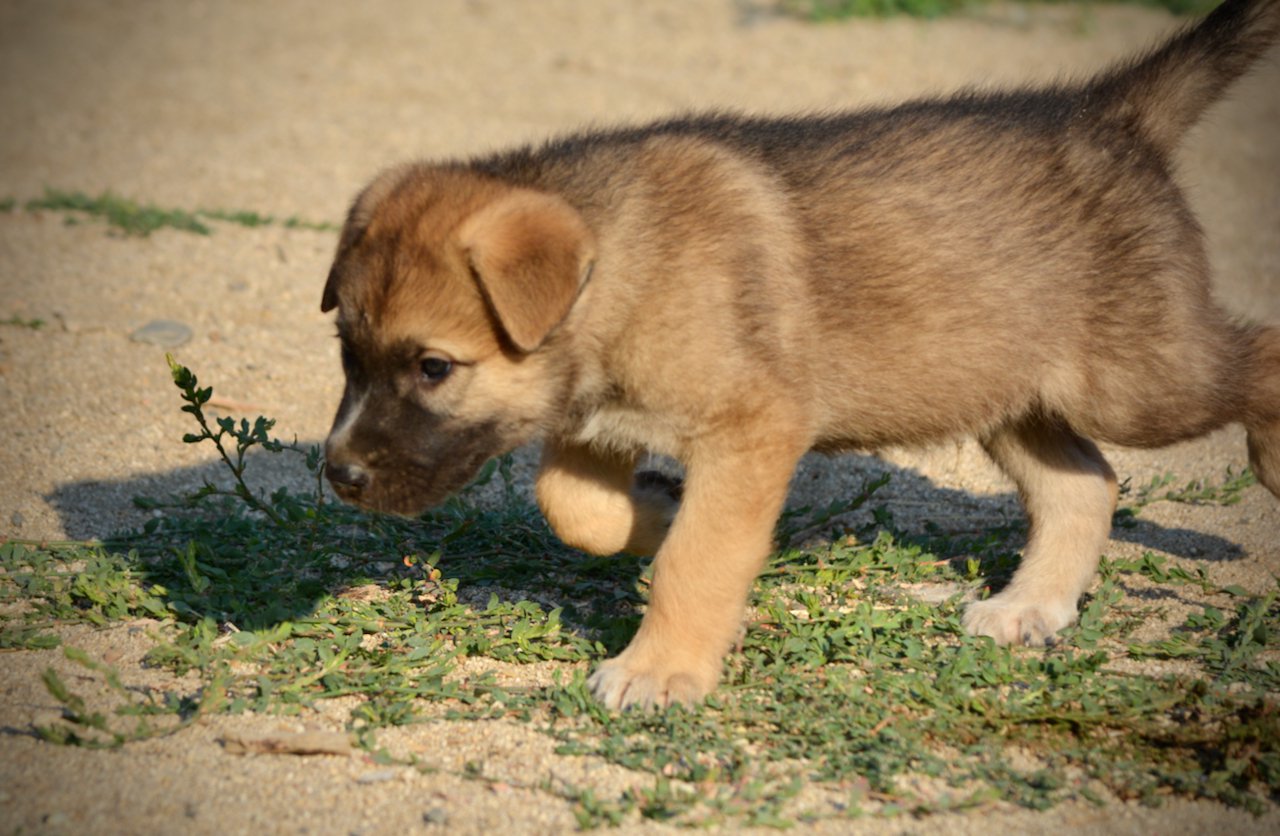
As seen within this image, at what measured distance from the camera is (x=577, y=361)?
359cm

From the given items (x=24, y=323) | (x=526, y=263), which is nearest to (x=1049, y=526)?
(x=526, y=263)

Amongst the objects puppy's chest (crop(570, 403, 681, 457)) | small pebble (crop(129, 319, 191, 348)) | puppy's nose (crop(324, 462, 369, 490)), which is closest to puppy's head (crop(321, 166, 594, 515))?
puppy's nose (crop(324, 462, 369, 490))

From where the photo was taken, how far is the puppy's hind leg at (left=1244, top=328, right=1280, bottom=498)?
4109mm

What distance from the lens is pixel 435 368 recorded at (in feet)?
11.2

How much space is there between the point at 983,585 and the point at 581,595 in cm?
133

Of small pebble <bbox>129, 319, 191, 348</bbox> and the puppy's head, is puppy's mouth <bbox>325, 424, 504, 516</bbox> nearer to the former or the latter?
the puppy's head

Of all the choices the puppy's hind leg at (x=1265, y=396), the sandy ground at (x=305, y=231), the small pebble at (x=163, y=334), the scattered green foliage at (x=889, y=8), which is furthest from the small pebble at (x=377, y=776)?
the scattered green foliage at (x=889, y=8)

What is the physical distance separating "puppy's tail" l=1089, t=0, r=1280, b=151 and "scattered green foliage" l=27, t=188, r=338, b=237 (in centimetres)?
488

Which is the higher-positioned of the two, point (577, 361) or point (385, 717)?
point (577, 361)

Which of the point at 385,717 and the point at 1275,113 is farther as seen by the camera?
the point at 1275,113

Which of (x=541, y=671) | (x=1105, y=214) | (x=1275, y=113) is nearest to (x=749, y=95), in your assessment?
(x=1275, y=113)

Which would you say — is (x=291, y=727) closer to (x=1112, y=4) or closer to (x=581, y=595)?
(x=581, y=595)

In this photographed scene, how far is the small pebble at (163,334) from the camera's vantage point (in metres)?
6.20

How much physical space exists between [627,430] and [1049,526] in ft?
5.10
